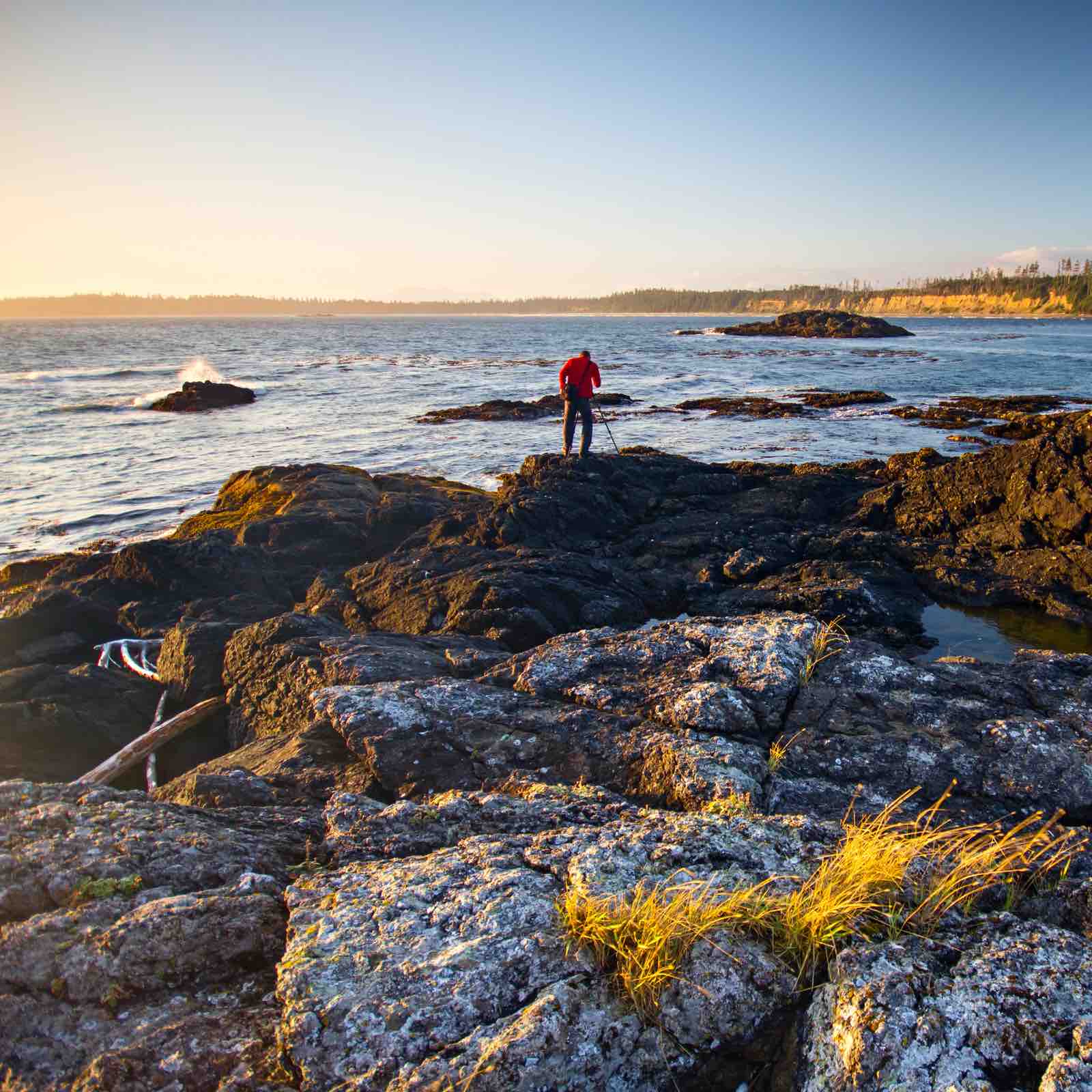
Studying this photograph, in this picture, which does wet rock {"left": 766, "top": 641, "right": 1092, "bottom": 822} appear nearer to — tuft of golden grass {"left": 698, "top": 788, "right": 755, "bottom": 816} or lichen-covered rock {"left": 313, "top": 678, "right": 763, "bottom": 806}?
tuft of golden grass {"left": 698, "top": 788, "right": 755, "bottom": 816}

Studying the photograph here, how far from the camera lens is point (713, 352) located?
68.2 meters

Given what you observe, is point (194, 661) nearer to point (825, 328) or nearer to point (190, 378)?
point (190, 378)

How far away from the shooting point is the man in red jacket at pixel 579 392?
17.1 metres

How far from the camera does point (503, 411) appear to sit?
31.1m

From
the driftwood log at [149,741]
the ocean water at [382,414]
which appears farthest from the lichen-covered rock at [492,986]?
the ocean water at [382,414]

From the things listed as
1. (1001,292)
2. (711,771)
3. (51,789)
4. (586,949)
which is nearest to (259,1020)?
(586,949)

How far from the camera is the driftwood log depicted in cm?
591

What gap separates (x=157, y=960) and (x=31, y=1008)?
0.39 m

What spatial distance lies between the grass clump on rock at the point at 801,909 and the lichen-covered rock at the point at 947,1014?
11cm

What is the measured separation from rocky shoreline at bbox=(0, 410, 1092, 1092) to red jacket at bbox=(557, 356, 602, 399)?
27.3 ft

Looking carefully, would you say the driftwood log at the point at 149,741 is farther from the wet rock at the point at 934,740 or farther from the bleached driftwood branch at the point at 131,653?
the wet rock at the point at 934,740

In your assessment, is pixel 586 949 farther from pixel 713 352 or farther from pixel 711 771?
pixel 713 352

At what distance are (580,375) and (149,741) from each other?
520 inches

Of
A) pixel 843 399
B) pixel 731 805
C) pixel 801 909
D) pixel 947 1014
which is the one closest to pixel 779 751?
pixel 731 805
